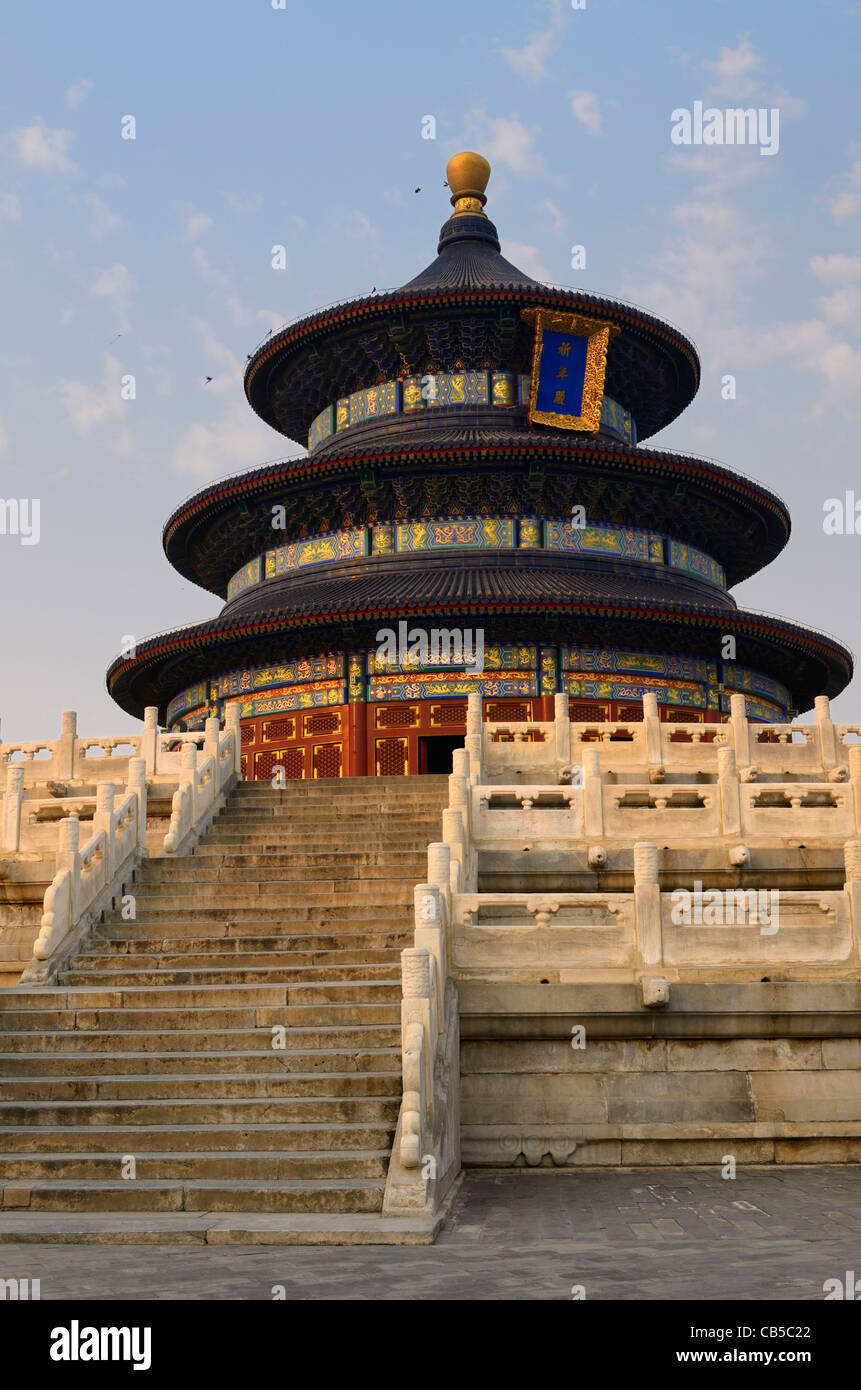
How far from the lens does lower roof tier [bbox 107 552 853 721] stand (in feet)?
87.7

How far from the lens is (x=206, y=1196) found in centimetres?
848

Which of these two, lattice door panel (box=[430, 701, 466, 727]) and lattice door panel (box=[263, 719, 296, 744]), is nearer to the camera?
lattice door panel (box=[430, 701, 466, 727])

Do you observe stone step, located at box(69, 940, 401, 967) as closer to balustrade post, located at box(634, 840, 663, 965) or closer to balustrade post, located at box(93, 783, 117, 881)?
balustrade post, located at box(93, 783, 117, 881)

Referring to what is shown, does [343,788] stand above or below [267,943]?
above

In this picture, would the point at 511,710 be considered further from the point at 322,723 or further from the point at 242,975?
the point at 242,975

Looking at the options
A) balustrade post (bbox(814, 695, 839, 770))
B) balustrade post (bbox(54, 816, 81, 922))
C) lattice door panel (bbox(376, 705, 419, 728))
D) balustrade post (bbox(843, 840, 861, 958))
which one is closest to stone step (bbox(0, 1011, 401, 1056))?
balustrade post (bbox(54, 816, 81, 922))

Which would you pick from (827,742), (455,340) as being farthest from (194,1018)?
(455,340)

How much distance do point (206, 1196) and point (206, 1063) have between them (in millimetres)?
1943

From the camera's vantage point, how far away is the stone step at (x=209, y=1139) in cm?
931

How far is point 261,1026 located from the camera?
11.1 metres

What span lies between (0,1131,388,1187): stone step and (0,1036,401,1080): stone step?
3.14ft
